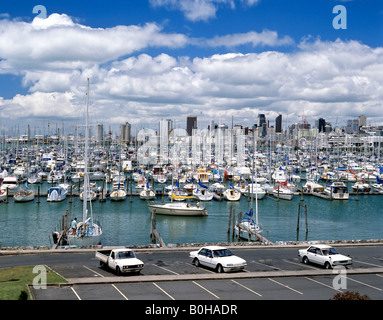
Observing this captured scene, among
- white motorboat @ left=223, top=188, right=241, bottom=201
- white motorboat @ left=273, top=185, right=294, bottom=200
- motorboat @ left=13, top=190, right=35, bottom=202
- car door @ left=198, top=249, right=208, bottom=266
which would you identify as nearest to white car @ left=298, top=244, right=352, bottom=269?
car door @ left=198, top=249, right=208, bottom=266

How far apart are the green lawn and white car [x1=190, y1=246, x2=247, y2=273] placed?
31.7ft

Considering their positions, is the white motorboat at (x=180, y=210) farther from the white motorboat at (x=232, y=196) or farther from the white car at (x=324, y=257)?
the white car at (x=324, y=257)

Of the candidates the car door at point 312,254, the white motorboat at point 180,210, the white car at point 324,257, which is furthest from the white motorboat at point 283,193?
the car door at point 312,254

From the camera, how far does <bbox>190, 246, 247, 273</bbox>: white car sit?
3005cm

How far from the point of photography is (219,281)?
28094 millimetres

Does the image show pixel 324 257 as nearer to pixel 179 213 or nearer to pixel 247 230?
pixel 247 230

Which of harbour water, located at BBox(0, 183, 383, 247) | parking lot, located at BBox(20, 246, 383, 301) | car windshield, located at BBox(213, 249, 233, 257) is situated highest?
car windshield, located at BBox(213, 249, 233, 257)

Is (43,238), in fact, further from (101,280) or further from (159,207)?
(101,280)

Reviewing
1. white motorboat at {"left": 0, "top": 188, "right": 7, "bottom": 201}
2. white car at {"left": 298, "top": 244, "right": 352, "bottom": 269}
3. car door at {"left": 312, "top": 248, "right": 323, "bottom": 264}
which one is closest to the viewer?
white car at {"left": 298, "top": 244, "right": 352, "bottom": 269}

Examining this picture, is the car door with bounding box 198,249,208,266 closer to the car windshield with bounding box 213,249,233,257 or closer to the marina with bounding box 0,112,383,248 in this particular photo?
the car windshield with bounding box 213,249,233,257

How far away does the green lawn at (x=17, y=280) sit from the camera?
955 inches

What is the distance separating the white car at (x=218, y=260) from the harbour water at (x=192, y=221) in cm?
2226

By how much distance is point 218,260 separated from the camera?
1201 inches
